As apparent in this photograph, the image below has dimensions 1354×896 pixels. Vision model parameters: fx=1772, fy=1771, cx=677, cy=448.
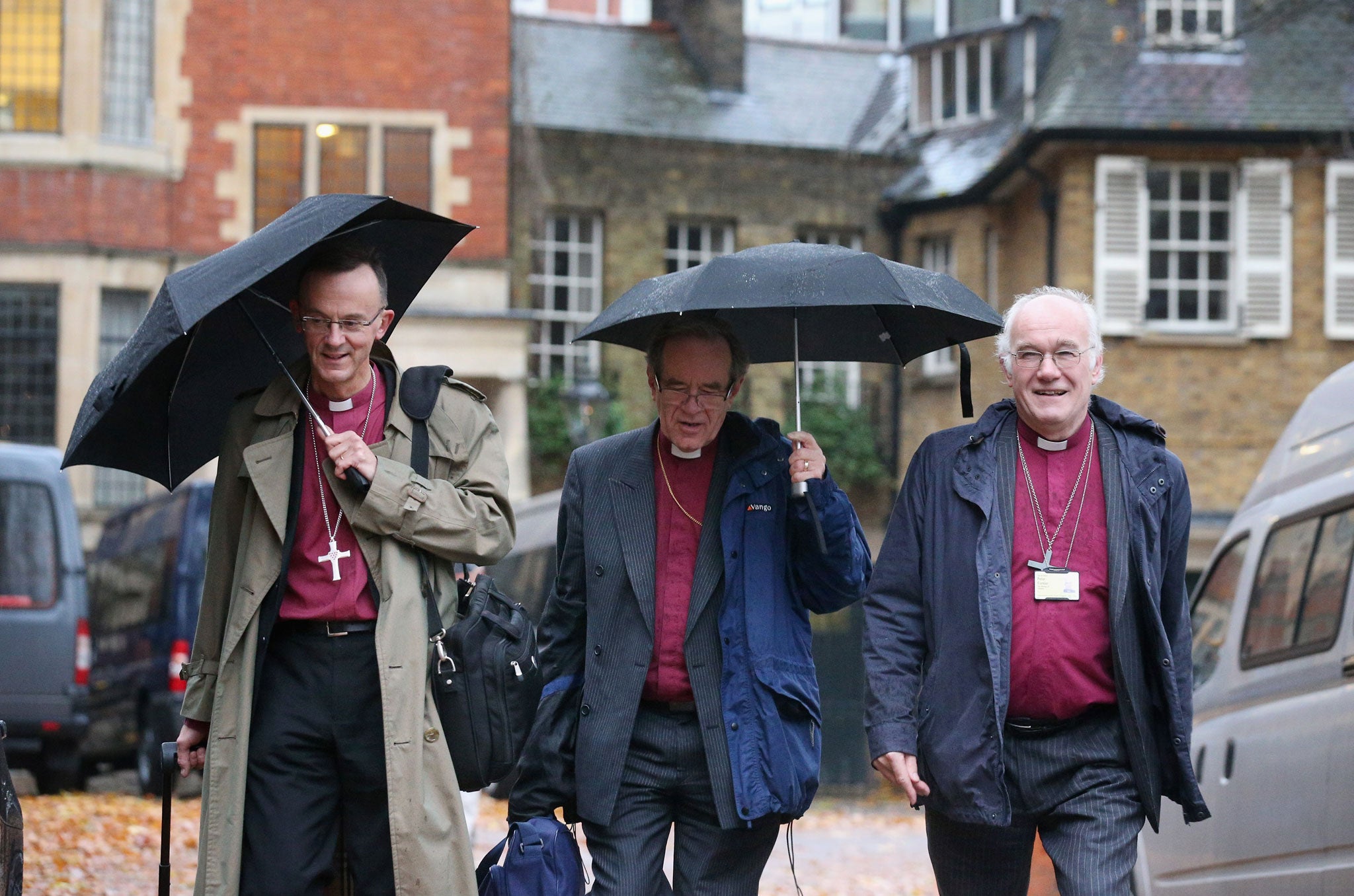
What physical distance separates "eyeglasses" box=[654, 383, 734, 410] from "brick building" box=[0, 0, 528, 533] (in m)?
19.3

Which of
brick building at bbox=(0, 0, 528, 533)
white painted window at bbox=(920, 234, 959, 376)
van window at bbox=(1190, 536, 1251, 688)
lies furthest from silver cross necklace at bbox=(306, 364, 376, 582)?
white painted window at bbox=(920, 234, 959, 376)

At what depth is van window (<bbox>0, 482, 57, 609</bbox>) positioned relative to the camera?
14297 mm

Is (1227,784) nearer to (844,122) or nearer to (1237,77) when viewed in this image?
(1237,77)

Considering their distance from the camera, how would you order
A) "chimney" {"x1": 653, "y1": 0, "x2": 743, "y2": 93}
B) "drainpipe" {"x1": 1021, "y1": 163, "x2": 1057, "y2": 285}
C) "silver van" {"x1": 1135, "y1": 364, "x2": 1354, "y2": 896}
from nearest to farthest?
"silver van" {"x1": 1135, "y1": 364, "x2": 1354, "y2": 896} → "drainpipe" {"x1": 1021, "y1": 163, "x2": 1057, "y2": 285} → "chimney" {"x1": 653, "y1": 0, "x2": 743, "y2": 93}

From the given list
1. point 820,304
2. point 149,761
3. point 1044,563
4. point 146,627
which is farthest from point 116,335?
point 1044,563

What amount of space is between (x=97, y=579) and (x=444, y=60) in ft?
28.3

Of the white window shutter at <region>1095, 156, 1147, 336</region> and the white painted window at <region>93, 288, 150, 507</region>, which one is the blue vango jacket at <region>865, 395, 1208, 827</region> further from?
the white painted window at <region>93, 288, 150, 507</region>

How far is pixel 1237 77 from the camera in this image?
24.4 m

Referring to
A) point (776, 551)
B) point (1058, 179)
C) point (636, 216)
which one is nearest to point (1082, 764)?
point (776, 551)

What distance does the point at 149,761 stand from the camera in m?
15.6

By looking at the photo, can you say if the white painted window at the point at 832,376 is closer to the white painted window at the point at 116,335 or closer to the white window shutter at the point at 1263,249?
the white window shutter at the point at 1263,249

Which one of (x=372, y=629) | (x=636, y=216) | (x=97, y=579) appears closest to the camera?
(x=372, y=629)

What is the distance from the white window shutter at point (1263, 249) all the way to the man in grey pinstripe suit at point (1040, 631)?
790 inches

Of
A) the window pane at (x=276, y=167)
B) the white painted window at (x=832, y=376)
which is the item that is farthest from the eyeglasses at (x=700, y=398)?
the white painted window at (x=832, y=376)
